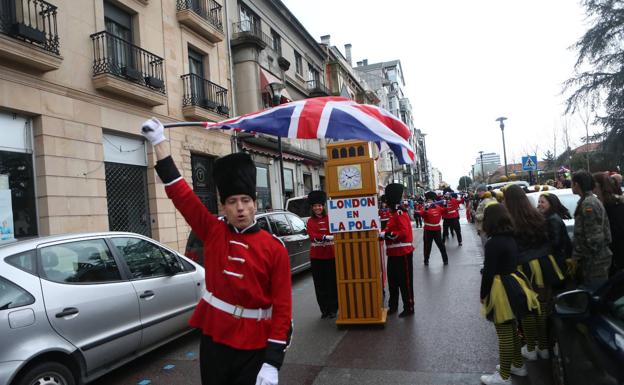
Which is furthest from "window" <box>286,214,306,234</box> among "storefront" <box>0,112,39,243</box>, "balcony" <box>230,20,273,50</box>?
"balcony" <box>230,20,273,50</box>

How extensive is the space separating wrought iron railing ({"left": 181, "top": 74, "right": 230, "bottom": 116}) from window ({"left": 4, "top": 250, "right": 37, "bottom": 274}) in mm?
11116

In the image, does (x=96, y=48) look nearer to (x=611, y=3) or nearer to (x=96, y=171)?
(x=96, y=171)

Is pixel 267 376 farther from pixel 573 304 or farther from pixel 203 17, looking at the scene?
pixel 203 17

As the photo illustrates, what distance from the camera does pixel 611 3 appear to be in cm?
2406

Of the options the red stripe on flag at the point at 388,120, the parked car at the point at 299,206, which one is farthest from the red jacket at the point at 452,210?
the red stripe on flag at the point at 388,120

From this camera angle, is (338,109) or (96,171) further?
(96,171)

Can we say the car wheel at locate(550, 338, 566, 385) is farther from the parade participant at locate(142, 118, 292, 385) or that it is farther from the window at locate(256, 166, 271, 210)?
the window at locate(256, 166, 271, 210)

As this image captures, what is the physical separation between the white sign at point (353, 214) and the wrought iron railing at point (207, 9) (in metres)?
11.7

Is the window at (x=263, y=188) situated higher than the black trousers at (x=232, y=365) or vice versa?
the window at (x=263, y=188)

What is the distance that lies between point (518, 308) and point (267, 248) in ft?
8.21

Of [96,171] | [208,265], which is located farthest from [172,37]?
[208,265]

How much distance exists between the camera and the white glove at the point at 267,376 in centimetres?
211

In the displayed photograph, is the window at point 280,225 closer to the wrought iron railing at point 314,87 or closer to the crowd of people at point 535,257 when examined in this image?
the crowd of people at point 535,257

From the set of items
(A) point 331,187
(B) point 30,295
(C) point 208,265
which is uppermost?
(A) point 331,187
